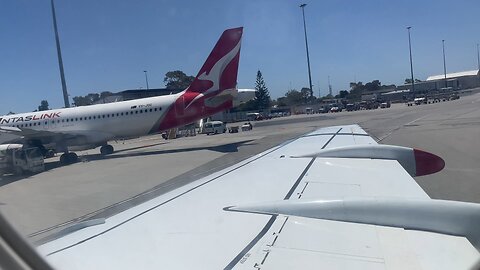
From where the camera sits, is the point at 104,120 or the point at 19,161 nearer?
the point at 19,161

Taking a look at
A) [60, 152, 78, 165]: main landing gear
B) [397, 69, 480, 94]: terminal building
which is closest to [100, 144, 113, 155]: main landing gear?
[60, 152, 78, 165]: main landing gear

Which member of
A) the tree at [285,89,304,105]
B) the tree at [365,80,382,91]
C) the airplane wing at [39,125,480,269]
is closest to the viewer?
the airplane wing at [39,125,480,269]

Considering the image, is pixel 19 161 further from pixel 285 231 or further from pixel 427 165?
pixel 285 231

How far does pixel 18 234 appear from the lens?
5.20 feet

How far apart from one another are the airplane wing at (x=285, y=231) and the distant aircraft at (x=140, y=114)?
17.2 m

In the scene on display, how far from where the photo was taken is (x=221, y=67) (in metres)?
21.0

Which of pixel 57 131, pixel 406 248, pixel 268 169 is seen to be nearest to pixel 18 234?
pixel 406 248

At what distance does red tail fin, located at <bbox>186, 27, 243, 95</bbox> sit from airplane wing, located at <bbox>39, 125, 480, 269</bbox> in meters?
17.0

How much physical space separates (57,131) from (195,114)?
7.00 meters

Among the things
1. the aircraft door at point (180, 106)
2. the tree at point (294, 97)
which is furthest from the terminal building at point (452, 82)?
the aircraft door at point (180, 106)

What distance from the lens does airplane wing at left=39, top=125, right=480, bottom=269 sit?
88.5 inches

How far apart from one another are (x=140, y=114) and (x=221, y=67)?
184 inches

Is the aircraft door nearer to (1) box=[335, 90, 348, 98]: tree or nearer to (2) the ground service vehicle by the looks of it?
(2) the ground service vehicle

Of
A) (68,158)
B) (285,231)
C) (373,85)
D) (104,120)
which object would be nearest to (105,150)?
(104,120)
